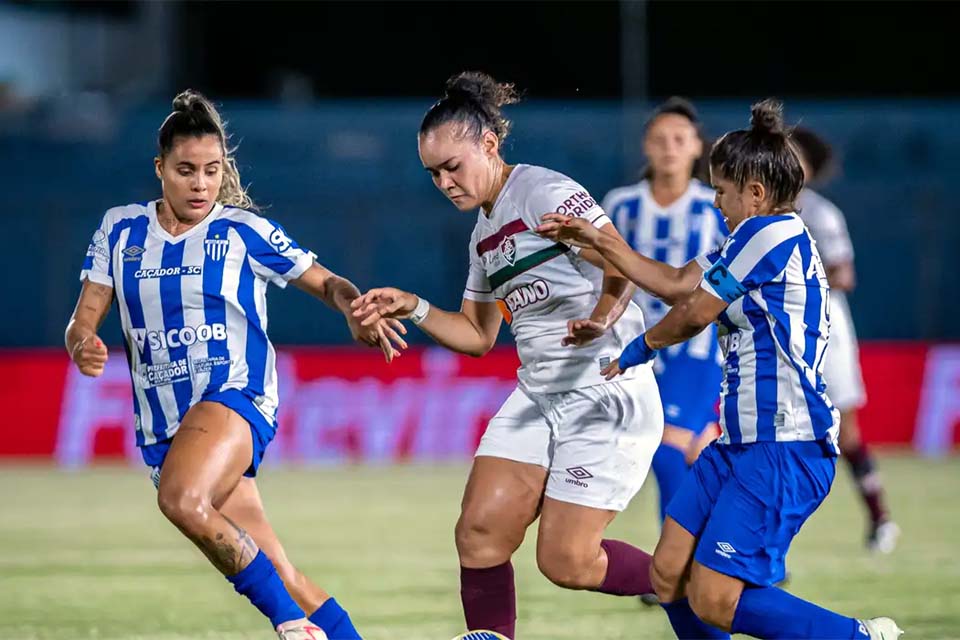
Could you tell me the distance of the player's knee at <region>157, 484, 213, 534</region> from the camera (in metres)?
4.80

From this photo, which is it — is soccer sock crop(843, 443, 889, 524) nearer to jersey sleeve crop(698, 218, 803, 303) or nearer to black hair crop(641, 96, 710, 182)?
black hair crop(641, 96, 710, 182)

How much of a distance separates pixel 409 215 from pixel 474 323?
1252cm

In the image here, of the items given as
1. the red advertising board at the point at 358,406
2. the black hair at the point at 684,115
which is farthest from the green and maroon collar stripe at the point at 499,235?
the red advertising board at the point at 358,406

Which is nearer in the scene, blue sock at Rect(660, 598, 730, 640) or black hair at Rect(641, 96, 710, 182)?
blue sock at Rect(660, 598, 730, 640)

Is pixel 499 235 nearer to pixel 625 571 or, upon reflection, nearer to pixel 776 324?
pixel 776 324

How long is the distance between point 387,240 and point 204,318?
13.4 m

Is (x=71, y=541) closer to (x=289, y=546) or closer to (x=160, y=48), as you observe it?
(x=289, y=546)

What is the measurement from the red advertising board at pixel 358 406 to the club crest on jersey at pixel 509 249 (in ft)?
29.2

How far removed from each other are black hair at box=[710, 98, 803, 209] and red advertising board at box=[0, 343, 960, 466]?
9.39m

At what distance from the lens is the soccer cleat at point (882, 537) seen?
8430 millimetres

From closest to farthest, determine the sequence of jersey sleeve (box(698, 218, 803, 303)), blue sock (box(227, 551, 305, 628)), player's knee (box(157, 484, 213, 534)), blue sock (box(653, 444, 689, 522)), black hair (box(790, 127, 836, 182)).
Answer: jersey sleeve (box(698, 218, 803, 303)) < player's knee (box(157, 484, 213, 534)) < blue sock (box(227, 551, 305, 628)) < blue sock (box(653, 444, 689, 522)) < black hair (box(790, 127, 836, 182))

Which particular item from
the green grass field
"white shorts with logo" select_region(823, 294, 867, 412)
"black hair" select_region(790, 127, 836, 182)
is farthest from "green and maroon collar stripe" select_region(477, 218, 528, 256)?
"white shorts with logo" select_region(823, 294, 867, 412)

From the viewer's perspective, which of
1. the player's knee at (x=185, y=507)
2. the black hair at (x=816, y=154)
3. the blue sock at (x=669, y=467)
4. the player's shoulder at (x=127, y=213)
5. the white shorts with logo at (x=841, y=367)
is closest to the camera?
the player's knee at (x=185, y=507)

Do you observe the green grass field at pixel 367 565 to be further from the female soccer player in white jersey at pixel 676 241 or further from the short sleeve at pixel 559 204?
the short sleeve at pixel 559 204
